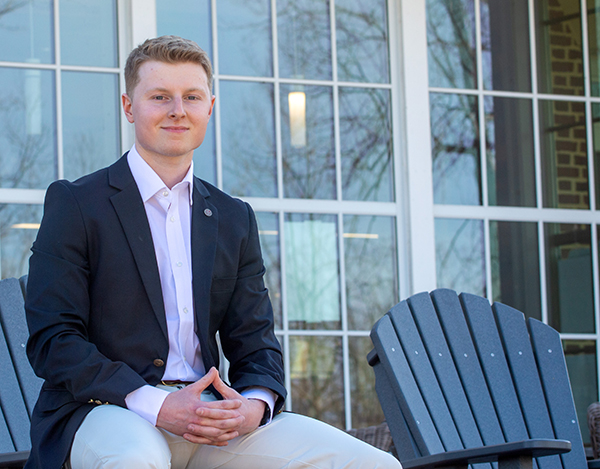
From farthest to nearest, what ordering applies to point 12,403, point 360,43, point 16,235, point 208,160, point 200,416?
point 360,43 → point 208,160 → point 16,235 → point 12,403 → point 200,416

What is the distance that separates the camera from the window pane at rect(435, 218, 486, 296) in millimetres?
4832

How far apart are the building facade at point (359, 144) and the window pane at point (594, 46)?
0.01 meters

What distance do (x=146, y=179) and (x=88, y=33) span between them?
2.21m

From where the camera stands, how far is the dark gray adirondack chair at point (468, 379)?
3.14 meters

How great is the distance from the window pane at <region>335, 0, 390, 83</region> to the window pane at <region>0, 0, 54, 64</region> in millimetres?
1478

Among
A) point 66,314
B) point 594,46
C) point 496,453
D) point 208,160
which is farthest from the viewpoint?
point 594,46

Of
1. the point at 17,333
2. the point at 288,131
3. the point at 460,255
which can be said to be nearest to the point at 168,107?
the point at 17,333

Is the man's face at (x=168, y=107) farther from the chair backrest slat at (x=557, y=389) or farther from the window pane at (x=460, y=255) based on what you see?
the window pane at (x=460, y=255)

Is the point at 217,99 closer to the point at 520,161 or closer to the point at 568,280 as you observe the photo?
the point at 520,161

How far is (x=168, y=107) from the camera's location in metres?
2.31

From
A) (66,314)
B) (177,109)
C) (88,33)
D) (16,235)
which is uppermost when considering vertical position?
(88,33)

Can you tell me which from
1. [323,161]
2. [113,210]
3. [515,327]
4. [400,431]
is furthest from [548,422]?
[113,210]

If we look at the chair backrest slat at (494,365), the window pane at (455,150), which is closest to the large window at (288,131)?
the window pane at (455,150)

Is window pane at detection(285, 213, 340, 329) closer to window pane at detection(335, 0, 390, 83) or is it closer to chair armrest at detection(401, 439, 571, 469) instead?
window pane at detection(335, 0, 390, 83)
